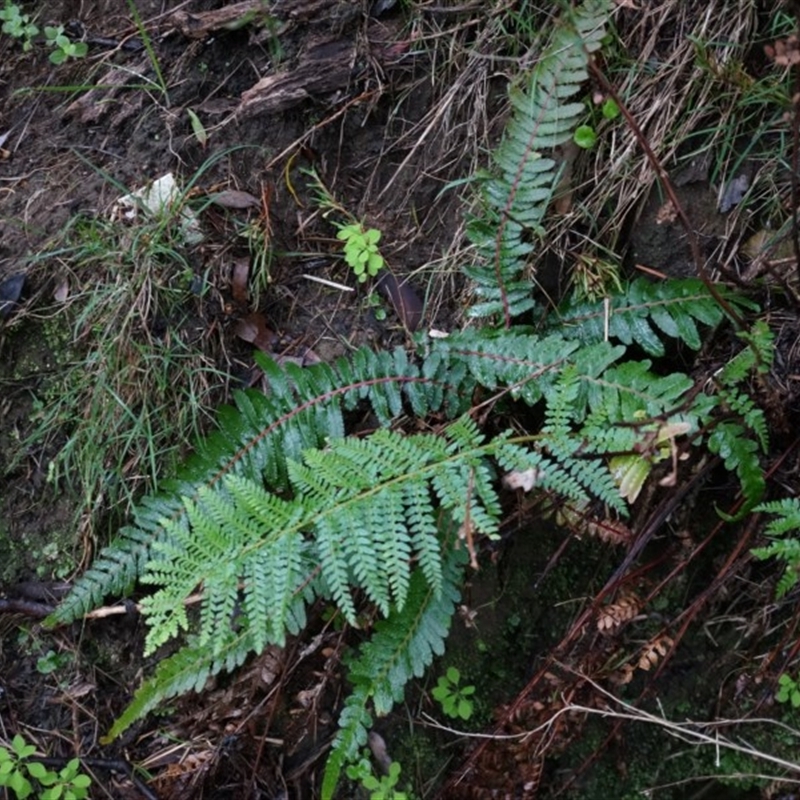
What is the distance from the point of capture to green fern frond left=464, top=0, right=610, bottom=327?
8.66 feet

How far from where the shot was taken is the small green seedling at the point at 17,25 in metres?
3.16

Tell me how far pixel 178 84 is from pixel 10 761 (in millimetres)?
2254

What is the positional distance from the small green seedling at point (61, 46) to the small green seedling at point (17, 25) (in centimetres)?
5

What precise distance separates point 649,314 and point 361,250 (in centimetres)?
93

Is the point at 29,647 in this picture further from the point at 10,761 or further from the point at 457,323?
the point at 457,323

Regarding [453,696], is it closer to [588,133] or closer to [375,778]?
[375,778]

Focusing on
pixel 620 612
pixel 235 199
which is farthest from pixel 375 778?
pixel 235 199

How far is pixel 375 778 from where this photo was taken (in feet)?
9.36

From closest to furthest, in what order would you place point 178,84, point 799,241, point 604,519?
point 799,241, point 604,519, point 178,84

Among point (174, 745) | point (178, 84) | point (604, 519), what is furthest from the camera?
point (178, 84)

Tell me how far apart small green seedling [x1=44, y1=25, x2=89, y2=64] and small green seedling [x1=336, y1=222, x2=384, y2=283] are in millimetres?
1152

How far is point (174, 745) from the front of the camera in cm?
286

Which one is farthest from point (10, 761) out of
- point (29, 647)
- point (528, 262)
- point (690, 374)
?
point (690, 374)

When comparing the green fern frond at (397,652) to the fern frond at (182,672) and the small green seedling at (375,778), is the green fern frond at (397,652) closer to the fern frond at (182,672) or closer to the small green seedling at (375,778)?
the small green seedling at (375,778)
